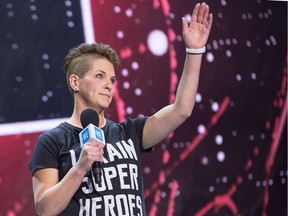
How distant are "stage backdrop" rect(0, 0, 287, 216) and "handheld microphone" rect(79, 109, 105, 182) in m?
1.01

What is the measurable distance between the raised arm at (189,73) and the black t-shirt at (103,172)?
144mm

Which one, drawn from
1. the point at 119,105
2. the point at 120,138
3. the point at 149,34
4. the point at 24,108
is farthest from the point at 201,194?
the point at 120,138

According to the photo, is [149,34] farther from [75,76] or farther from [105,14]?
[75,76]

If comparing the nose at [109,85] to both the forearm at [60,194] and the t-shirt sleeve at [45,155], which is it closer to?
the t-shirt sleeve at [45,155]

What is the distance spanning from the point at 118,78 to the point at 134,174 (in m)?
1.16

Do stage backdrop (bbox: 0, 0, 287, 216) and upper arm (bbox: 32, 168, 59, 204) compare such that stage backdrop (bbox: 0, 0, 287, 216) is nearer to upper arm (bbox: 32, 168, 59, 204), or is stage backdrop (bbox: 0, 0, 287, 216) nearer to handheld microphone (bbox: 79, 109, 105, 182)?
upper arm (bbox: 32, 168, 59, 204)

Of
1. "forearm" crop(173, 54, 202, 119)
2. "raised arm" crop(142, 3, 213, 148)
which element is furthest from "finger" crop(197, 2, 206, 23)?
"forearm" crop(173, 54, 202, 119)

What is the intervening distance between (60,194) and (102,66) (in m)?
0.45

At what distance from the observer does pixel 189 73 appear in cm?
193

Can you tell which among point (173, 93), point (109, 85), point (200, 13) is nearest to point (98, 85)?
point (109, 85)

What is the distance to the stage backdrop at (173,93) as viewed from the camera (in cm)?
270

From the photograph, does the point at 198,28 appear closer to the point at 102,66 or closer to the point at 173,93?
the point at 102,66

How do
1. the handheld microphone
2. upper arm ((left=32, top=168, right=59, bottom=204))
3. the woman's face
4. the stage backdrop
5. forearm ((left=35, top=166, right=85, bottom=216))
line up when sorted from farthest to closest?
the stage backdrop
the woman's face
upper arm ((left=32, top=168, right=59, bottom=204))
forearm ((left=35, top=166, right=85, bottom=216))
the handheld microphone

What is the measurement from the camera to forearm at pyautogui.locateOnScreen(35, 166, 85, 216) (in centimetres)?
167
